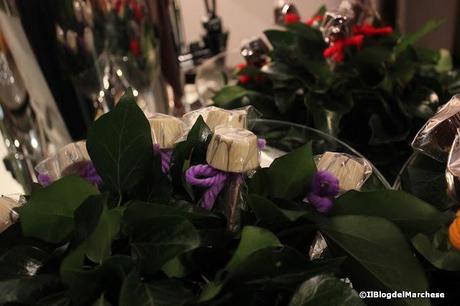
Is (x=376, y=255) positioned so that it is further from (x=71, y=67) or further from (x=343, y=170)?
(x=71, y=67)

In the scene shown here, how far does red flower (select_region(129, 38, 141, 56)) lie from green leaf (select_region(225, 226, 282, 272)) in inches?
14.5

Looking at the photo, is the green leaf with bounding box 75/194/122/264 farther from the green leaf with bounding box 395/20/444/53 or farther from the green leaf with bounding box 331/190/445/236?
the green leaf with bounding box 395/20/444/53

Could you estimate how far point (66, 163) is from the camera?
0.95 feet

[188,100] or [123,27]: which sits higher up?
[123,27]

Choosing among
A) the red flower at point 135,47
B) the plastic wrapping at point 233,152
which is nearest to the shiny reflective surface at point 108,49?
the red flower at point 135,47

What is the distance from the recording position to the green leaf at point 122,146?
24 cm

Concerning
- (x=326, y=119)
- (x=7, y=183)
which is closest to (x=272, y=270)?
(x=326, y=119)

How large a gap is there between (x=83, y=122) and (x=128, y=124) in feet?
0.97

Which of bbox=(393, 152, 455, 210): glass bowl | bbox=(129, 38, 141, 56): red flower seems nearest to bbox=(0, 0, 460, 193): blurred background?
bbox=(129, 38, 141, 56): red flower

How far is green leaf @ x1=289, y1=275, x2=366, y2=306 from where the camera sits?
21 centimetres

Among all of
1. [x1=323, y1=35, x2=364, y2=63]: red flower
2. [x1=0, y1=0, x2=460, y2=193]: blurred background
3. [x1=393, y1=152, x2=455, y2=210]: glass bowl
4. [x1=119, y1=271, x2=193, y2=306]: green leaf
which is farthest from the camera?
[x1=323, y1=35, x2=364, y2=63]: red flower

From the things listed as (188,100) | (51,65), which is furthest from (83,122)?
(188,100)

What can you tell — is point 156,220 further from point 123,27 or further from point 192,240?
point 123,27

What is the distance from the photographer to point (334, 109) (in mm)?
517
